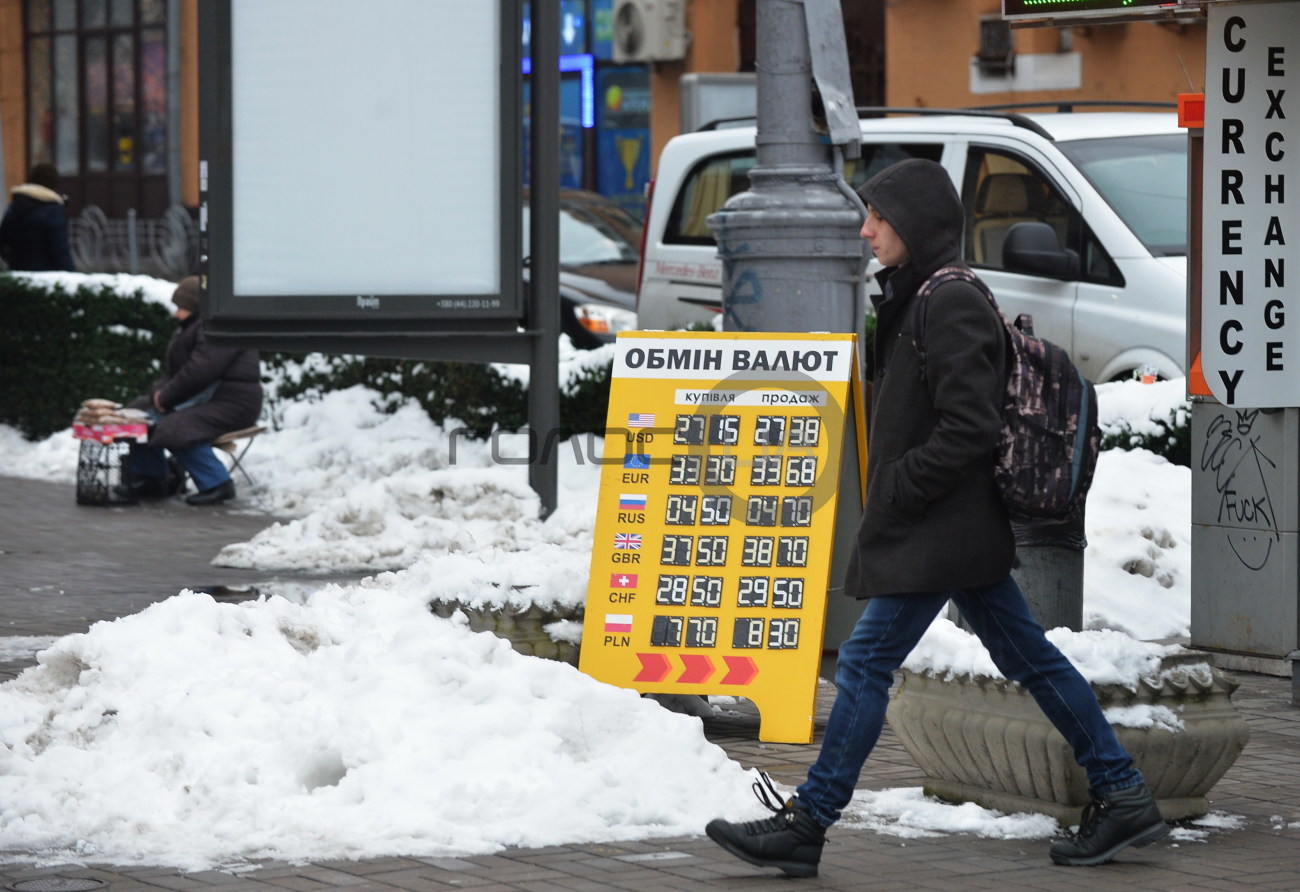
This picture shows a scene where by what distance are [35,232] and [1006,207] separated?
928cm

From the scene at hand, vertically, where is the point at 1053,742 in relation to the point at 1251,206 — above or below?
below

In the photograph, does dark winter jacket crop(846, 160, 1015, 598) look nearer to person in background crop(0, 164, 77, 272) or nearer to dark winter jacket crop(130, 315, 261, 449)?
dark winter jacket crop(130, 315, 261, 449)

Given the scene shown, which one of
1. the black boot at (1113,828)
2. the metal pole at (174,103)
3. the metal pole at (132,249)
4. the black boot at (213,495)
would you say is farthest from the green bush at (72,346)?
the metal pole at (174,103)

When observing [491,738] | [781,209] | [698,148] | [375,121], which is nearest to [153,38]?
[698,148]

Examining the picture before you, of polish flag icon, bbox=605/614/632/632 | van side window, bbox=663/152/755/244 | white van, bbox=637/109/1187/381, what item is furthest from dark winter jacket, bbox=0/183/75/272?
polish flag icon, bbox=605/614/632/632

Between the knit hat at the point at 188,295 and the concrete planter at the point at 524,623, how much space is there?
6.42 meters

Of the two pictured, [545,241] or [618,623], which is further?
[545,241]

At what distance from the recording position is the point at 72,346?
14469 mm

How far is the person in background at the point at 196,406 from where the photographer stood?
40.2ft

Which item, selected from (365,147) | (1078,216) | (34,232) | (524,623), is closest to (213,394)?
(365,147)

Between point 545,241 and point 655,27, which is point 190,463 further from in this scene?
point 655,27

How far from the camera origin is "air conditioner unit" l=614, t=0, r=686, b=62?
85.6ft

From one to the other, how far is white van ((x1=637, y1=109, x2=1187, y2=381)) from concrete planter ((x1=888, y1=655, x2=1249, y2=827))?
200 inches

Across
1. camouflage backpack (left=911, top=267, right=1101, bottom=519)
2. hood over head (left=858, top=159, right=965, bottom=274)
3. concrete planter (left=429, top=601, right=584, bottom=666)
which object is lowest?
concrete planter (left=429, top=601, right=584, bottom=666)
